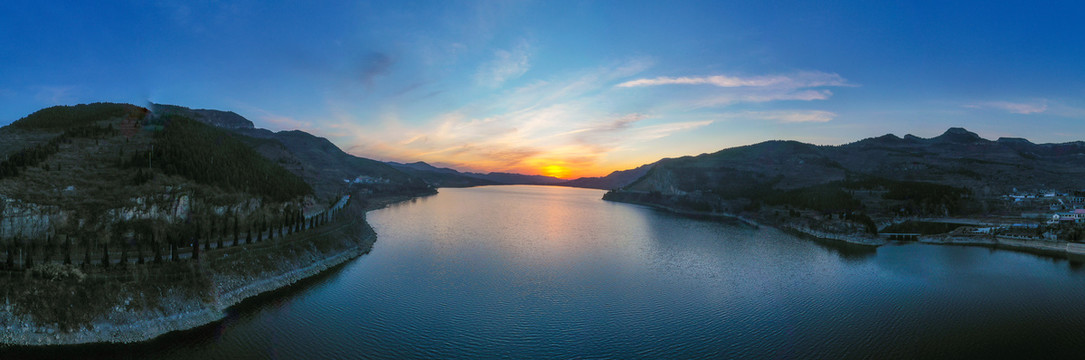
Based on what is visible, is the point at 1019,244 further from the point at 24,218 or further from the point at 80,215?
the point at 24,218

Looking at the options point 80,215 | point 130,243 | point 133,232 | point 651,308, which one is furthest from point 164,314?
point 651,308

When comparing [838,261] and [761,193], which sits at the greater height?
[761,193]

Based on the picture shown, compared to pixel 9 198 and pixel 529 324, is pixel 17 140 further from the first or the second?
pixel 529 324

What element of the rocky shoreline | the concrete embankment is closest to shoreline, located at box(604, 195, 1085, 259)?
the concrete embankment

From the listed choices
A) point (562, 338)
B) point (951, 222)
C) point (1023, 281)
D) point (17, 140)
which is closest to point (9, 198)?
point (17, 140)

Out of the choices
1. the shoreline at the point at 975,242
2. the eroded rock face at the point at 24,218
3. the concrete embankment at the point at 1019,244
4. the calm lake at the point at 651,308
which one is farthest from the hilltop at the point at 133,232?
the concrete embankment at the point at 1019,244

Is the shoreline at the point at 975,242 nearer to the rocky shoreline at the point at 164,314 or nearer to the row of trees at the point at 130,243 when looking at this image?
the rocky shoreline at the point at 164,314
